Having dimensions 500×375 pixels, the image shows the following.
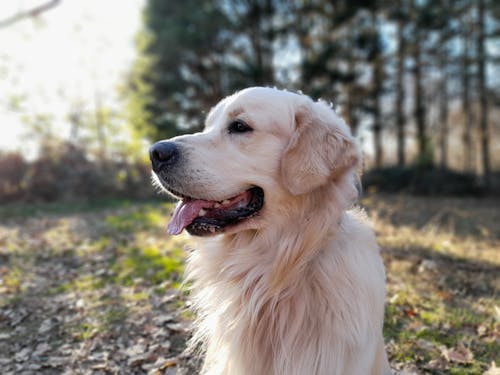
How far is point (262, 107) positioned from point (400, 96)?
16281 mm

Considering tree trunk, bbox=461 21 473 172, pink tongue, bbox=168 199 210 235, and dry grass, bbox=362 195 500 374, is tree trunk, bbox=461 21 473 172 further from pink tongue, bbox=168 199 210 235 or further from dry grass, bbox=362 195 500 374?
pink tongue, bbox=168 199 210 235

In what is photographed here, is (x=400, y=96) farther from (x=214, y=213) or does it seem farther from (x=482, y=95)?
(x=214, y=213)

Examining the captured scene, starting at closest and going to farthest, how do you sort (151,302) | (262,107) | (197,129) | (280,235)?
(280,235)
(262,107)
(151,302)
(197,129)

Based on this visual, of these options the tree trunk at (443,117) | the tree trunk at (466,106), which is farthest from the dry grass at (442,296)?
the tree trunk at (443,117)

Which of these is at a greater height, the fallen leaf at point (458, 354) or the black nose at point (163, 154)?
the black nose at point (163, 154)

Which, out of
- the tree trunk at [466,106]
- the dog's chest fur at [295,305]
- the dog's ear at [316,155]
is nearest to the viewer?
the dog's chest fur at [295,305]

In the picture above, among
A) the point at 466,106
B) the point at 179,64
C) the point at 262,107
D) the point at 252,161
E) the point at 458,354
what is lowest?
the point at 458,354

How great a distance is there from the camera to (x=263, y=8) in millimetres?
15117

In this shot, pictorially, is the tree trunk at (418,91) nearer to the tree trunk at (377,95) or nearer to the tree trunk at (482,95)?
the tree trunk at (377,95)

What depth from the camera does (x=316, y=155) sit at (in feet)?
8.02

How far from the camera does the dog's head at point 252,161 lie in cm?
247

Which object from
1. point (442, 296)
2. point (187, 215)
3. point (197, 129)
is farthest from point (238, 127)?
point (197, 129)

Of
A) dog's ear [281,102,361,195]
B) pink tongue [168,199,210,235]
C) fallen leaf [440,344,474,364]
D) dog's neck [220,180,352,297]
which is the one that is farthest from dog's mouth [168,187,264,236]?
fallen leaf [440,344,474,364]

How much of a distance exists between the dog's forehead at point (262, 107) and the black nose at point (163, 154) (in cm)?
39
